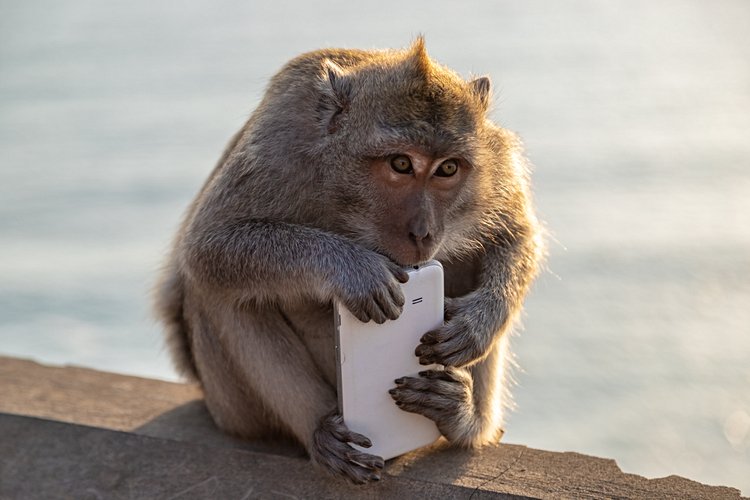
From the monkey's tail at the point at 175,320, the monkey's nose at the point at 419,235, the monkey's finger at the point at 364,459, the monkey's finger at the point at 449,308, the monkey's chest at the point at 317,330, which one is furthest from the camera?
the monkey's tail at the point at 175,320

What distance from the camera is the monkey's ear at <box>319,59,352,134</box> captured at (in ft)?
12.7

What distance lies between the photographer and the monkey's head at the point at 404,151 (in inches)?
142

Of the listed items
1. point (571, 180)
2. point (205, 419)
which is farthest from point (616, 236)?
point (205, 419)

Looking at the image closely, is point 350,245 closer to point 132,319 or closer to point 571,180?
point 132,319

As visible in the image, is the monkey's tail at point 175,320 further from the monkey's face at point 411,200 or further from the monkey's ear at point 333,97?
the monkey's face at point 411,200

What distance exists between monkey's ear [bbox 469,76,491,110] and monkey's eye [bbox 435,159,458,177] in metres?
0.44

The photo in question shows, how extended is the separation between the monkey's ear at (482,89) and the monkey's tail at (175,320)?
1640mm

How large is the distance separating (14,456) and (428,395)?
2.05 metres

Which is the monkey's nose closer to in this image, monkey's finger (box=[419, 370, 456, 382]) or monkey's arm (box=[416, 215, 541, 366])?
monkey's arm (box=[416, 215, 541, 366])

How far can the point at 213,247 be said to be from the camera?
13.1 ft

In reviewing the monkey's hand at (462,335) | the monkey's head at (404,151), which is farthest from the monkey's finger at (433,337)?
the monkey's head at (404,151)

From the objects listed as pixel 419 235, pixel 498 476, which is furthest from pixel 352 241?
pixel 498 476

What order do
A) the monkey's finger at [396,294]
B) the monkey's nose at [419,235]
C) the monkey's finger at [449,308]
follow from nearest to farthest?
the monkey's nose at [419,235] < the monkey's finger at [396,294] < the monkey's finger at [449,308]

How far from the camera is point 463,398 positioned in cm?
402
